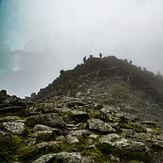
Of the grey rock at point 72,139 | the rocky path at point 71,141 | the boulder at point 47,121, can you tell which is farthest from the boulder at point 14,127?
the grey rock at point 72,139

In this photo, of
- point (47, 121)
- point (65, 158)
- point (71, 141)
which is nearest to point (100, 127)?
point (47, 121)

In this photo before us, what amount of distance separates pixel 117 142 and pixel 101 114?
11.6m

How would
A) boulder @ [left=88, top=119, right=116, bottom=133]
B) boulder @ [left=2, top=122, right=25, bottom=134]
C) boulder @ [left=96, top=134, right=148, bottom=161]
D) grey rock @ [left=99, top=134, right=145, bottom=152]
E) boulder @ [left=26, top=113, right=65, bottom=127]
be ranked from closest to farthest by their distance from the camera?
boulder @ [left=96, top=134, right=148, bottom=161]
grey rock @ [left=99, top=134, right=145, bottom=152]
boulder @ [left=2, top=122, right=25, bottom=134]
boulder @ [left=26, top=113, right=65, bottom=127]
boulder @ [left=88, top=119, right=116, bottom=133]

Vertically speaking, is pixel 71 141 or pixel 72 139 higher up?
pixel 72 139

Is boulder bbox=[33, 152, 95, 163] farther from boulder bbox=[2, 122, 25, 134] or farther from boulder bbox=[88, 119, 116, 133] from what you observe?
boulder bbox=[88, 119, 116, 133]

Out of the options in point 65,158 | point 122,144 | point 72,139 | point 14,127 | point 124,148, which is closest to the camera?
point 65,158

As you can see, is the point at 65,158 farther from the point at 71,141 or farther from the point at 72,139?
the point at 72,139

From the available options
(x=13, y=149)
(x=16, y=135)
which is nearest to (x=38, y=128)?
(x=16, y=135)

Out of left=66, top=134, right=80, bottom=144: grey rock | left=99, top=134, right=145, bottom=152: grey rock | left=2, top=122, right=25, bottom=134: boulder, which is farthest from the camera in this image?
left=2, top=122, right=25, bottom=134: boulder

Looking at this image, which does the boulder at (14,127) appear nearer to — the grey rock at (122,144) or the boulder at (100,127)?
the boulder at (100,127)

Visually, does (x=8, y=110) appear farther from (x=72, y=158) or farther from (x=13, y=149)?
(x=72, y=158)

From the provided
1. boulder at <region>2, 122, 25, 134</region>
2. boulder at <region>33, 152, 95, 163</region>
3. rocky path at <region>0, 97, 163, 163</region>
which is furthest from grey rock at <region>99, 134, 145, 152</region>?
boulder at <region>2, 122, 25, 134</region>

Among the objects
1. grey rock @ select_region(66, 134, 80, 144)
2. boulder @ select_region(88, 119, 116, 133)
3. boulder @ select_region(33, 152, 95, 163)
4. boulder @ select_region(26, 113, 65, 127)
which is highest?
boulder @ select_region(26, 113, 65, 127)

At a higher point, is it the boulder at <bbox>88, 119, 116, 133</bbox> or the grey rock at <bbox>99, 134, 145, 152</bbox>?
the boulder at <bbox>88, 119, 116, 133</bbox>
